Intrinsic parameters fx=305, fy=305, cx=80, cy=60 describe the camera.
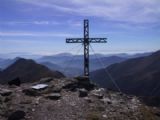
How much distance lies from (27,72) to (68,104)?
13034 cm

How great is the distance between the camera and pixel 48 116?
71.3 feet

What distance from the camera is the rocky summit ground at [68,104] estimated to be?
22.0 m

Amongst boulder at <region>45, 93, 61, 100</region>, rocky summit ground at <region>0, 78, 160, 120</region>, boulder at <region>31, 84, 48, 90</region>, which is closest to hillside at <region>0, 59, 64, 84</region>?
boulder at <region>31, 84, 48, 90</region>

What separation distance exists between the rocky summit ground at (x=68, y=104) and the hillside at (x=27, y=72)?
98.1m

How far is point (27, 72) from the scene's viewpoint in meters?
152

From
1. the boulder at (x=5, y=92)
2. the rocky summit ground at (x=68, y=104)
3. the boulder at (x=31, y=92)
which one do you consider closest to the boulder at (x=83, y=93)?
the rocky summit ground at (x=68, y=104)

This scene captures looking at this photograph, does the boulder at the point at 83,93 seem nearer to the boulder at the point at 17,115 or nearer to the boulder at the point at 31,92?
the boulder at the point at 31,92

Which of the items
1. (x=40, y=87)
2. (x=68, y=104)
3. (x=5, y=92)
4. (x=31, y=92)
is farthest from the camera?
(x=40, y=87)

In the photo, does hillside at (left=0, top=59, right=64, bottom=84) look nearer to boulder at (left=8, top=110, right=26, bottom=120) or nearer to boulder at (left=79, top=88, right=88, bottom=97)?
boulder at (left=79, top=88, right=88, bottom=97)

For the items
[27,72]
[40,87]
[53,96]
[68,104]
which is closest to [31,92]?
[40,87]

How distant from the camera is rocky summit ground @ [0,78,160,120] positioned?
22.0 metres

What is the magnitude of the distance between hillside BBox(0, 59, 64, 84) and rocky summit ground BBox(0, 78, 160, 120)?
98.1 metres

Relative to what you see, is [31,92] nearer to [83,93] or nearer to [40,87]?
[40,87]

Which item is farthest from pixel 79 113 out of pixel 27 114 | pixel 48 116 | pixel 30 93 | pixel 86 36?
pixel 86 36
